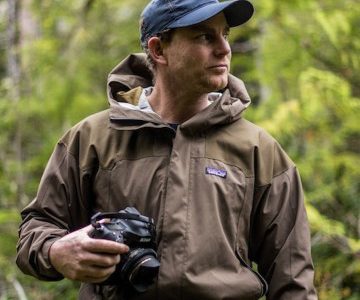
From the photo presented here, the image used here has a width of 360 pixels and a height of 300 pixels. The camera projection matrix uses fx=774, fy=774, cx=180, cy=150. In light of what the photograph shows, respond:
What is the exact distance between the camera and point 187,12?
3.47 meters

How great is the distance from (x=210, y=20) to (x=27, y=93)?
21.3ft

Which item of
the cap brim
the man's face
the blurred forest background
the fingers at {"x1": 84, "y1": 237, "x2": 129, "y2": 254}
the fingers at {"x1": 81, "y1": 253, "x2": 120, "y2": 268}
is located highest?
the cap brim

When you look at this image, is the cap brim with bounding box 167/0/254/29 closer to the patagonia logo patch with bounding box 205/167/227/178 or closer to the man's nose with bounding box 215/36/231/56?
the man's nose with bounding box 215/36/231/56

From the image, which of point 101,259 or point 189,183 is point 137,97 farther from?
point 101,259

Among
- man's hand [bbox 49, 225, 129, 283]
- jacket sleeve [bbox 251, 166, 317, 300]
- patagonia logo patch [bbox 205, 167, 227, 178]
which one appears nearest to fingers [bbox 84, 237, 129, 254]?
man's hand [bbox 49, 225, 129, 283]

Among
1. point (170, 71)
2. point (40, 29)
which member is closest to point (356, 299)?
point (170, 71)

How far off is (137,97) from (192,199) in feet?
2.43

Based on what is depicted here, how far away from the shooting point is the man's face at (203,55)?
345 cm

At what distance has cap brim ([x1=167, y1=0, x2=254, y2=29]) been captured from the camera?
339cm

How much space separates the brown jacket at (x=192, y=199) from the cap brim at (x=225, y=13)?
365 mm

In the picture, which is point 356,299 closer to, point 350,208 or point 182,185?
point 350,208

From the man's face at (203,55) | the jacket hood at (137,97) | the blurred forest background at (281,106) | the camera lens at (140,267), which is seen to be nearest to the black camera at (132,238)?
the camera lens at (140,267)

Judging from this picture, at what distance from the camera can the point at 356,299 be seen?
23.3 ft

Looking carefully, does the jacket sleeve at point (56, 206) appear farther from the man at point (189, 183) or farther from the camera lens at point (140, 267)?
the camera lens at point (140, 267)
